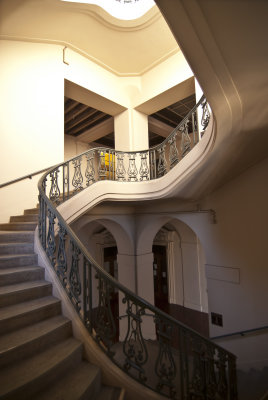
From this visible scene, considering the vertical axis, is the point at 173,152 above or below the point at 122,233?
above

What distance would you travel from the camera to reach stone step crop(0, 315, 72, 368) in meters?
1.96

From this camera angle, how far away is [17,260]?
3.12m

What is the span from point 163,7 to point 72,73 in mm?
6182

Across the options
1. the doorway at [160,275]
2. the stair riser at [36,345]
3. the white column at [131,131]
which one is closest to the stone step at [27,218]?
the stair riser at [36,345]

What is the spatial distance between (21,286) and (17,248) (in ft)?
2.67

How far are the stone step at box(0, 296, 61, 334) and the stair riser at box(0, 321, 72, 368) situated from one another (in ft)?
0.88

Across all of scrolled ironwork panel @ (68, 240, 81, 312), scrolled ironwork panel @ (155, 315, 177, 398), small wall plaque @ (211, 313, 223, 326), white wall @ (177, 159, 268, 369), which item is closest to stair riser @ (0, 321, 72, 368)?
scrolled ironwork panel @ (68, 240, 81, 312)

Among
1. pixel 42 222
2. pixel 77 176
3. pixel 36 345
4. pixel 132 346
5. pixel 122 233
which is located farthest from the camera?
pixel 122 233

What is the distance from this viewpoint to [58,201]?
4477 mm

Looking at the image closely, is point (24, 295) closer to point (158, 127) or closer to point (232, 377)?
point (232, 377)

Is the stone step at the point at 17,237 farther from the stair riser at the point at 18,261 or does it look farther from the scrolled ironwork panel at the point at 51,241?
the scrolled ironwork panel at the point at 51,241

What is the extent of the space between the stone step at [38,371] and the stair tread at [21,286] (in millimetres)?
774

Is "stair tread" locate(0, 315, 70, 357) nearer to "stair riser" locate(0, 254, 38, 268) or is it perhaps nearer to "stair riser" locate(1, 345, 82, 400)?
"stair riser" locate(1, 345, 82, 400)

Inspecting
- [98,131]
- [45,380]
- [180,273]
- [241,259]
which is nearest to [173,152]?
[241,259]
